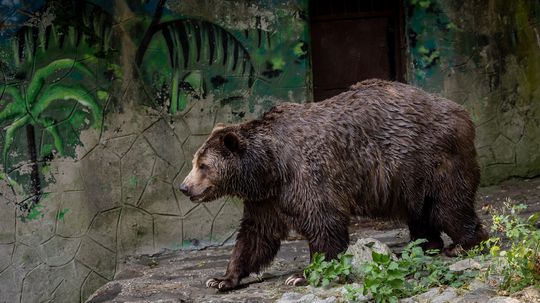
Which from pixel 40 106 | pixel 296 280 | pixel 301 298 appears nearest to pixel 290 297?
pixel 301 298

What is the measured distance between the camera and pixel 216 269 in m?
8.27

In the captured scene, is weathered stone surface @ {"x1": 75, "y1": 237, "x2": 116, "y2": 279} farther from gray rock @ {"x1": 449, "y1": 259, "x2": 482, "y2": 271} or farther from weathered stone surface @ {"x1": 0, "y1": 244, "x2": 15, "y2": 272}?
gray rock @ {"x1": 449, "y1": 259, "x2": 482, "y2": 271}

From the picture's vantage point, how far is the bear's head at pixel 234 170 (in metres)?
6.86

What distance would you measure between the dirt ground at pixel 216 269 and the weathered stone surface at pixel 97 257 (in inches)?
10.0

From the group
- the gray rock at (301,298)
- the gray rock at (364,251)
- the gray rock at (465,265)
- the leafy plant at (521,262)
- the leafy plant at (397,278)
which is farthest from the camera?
the gray rock at (364,251)

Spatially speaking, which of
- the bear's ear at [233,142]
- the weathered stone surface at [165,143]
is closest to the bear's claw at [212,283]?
the bear's ear at [233,142]

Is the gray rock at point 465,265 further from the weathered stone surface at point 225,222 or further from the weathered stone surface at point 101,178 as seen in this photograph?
the weathered stone surface at point 101,178

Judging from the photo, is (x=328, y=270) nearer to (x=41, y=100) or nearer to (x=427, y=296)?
(x=427, y=296)

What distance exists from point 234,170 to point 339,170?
790mm

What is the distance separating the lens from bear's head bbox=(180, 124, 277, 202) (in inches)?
270

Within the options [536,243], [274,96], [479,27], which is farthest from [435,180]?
[479,27]

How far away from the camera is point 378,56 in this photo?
33.9 ft

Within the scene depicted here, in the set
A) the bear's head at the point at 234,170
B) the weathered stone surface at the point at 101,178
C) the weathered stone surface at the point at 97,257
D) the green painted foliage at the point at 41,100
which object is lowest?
the weathered stone surface at the point at 97,257

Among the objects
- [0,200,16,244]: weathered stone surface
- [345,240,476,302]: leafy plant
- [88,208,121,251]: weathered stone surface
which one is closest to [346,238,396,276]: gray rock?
[345,240,476,302]: leafy plant
